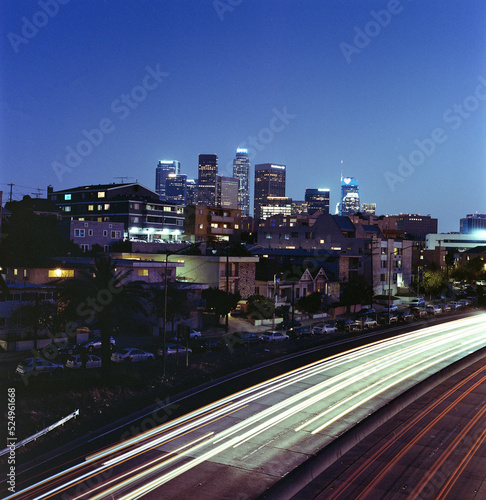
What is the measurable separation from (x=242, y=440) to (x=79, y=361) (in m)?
18.3

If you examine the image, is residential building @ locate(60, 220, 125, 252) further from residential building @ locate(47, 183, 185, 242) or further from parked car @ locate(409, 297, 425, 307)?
parked car @ locate(409, 297, 425, 307)

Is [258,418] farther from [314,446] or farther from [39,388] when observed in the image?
[39,388]

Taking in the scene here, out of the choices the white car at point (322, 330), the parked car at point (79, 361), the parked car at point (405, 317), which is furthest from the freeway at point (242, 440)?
the parked car at point (405, 317)

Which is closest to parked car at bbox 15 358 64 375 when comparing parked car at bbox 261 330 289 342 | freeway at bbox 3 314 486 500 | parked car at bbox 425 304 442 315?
freeway at bbox 3 314 486 500

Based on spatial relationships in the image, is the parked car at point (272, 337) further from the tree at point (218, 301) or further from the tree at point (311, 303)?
the tree at point (311, 303)

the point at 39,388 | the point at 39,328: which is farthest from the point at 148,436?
the point at 39,328

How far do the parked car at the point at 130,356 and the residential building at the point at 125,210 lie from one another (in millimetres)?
61543

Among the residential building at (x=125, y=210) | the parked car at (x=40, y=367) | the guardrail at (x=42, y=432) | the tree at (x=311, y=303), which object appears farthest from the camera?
the residential building at (x=125, y=210)

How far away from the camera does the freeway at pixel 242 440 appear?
16.4 metres

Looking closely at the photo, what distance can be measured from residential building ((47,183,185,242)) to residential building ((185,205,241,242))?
1519 cm

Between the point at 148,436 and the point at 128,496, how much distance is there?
5224mm

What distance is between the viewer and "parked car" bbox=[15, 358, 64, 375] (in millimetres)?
31109

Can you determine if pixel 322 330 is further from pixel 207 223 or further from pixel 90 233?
pixel 207 223

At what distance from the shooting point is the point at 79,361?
114ft
